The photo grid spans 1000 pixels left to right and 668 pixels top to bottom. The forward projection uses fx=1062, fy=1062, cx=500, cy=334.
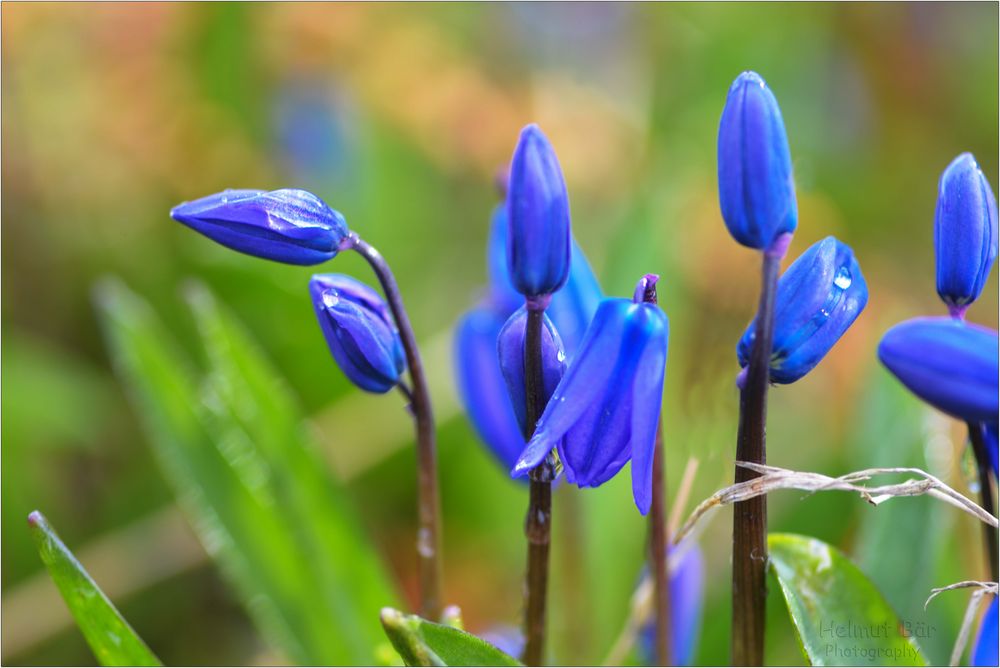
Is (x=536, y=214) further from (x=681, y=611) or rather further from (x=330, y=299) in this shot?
Result: (x=681, y=611)

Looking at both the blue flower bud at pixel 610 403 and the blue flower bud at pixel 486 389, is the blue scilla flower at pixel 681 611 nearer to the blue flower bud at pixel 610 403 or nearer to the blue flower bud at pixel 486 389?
the blue flower bud at pixel 486 389

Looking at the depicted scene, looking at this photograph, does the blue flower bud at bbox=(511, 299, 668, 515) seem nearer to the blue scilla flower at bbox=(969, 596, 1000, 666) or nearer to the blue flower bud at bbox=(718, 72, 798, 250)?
the blue flower bud at bbox=(718, 72, 798, 250)

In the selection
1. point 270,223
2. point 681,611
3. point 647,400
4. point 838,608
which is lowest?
point 681,611

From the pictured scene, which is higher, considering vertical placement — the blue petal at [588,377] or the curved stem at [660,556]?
the blue petal at [588,377]

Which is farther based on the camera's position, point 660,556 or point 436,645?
point 660,556

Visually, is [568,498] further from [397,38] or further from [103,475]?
[397,38]

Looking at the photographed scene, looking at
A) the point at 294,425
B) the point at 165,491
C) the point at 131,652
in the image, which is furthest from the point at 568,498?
the point at 165,491

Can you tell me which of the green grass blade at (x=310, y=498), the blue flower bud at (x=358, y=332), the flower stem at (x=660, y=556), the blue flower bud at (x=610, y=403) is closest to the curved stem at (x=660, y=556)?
the flower stem at (x=660, y=556)

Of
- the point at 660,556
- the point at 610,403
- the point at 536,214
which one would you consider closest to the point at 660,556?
the point at 660,556
